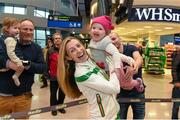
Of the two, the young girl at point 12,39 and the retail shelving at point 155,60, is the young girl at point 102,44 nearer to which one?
the young girl at point 12,39

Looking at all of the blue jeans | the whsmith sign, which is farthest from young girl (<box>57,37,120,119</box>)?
the whsmith sign

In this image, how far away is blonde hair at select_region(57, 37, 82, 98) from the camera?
2.23 meters

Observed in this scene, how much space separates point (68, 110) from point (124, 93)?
3.14m

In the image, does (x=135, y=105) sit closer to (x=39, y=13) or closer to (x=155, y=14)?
(x=155, y=14)

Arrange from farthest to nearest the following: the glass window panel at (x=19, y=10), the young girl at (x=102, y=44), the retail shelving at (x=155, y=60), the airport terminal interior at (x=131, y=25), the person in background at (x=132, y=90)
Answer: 1. the glass window panel at (x=19, y=10)
2. the retail shelving at (x=155, y=60)
3. the airport terminal interior at (x=131, y=25)
4. the person in background at (x=132, y=90)
5. the young girl at (x=102, y=44)

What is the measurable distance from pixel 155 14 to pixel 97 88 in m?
13.0

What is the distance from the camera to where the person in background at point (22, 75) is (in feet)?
10.2

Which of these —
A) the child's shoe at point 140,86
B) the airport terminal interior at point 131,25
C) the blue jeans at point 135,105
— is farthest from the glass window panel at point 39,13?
the child's shoe at point 140,86

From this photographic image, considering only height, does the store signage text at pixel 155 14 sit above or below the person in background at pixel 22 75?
above

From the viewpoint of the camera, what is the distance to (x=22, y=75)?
3234 mm

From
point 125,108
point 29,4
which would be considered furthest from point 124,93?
point 29,4

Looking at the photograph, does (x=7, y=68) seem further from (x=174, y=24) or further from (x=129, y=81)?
(x=174, y=24)

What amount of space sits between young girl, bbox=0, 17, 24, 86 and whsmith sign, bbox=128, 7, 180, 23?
1177 cm

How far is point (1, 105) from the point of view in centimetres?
318
